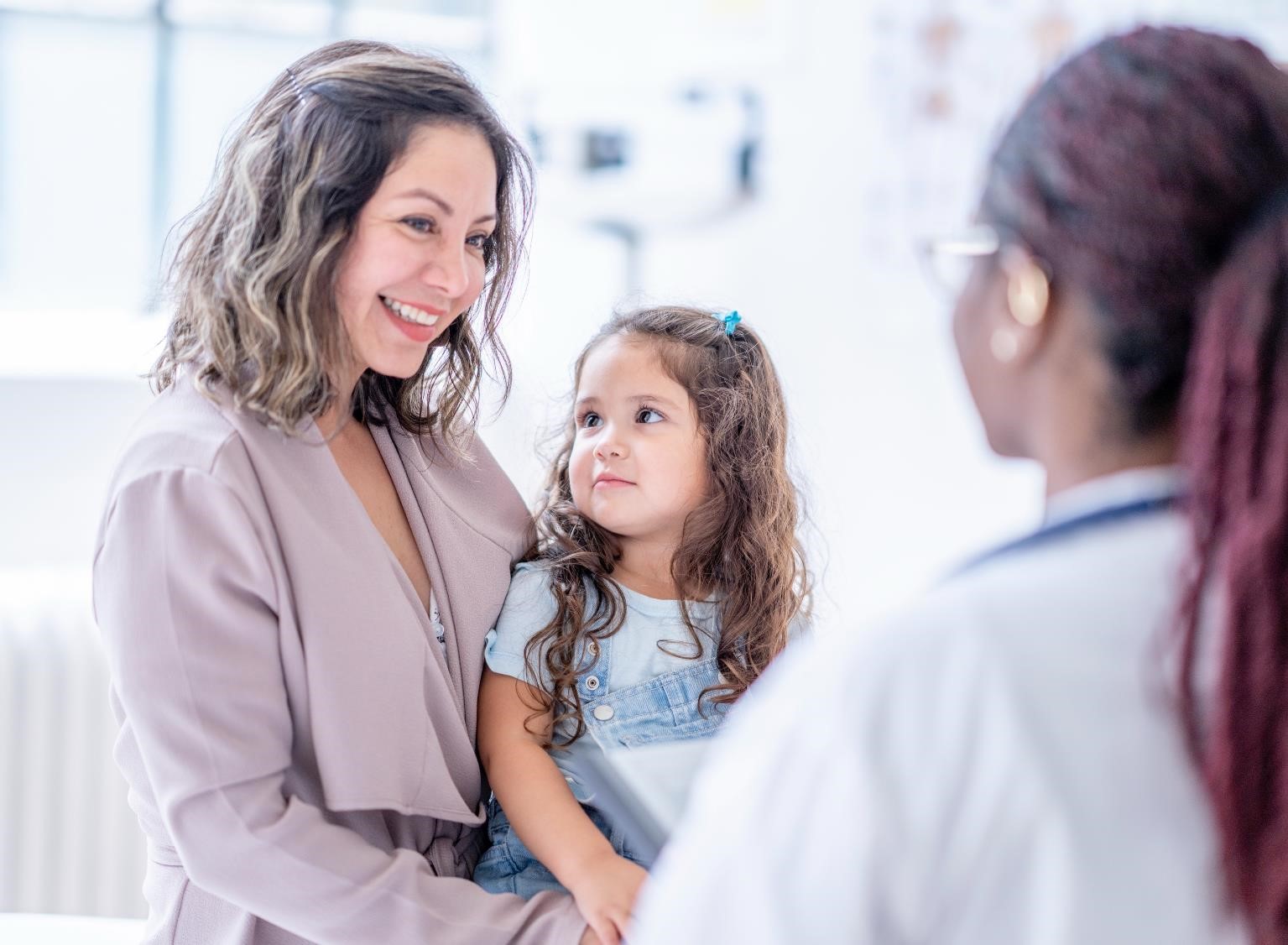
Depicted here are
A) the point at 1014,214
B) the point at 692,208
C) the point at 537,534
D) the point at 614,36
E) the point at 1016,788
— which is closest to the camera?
the point at 1016,788

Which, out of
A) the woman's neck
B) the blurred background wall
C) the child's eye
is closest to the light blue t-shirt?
the child's eye

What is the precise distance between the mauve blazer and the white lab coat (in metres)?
0.68

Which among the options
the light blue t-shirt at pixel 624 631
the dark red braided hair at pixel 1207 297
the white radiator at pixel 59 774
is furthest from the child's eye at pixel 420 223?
the white radiator at pixel 59 774

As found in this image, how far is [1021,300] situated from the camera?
0.74 metres

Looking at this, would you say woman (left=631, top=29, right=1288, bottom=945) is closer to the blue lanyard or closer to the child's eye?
the blue lanyard

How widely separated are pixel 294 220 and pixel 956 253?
0.74 meters

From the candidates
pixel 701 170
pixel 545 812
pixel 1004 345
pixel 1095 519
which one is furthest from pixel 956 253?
pixel 701 170

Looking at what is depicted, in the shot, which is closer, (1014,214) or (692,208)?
(1014,214)

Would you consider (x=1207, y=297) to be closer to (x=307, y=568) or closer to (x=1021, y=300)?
(x=1021, y=300)

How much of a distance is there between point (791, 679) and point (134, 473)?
771 mm

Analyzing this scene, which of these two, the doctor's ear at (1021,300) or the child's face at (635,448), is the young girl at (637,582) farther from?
the doctor's ear at (1021,300)

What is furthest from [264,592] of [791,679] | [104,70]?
[104,70]

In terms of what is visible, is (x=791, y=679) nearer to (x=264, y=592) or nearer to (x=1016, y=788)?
(x=1016, y=788)

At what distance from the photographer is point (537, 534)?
1.68 meters
